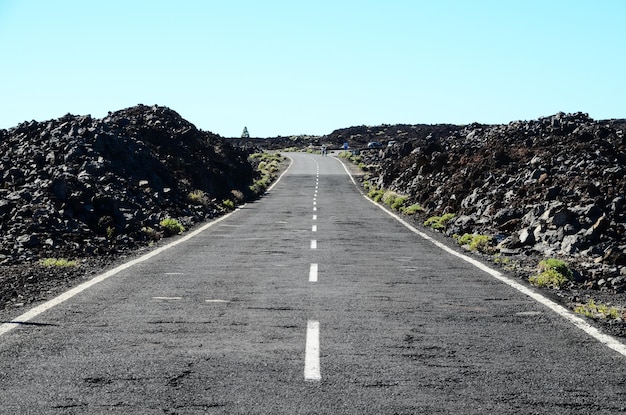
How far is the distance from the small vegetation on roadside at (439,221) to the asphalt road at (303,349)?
11.1 m

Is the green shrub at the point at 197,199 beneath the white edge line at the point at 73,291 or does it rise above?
beneath

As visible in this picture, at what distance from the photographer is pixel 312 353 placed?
6.31 meters

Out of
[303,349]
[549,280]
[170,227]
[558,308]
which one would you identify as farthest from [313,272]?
[170,227]

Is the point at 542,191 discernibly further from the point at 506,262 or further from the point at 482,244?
the point at 506,262

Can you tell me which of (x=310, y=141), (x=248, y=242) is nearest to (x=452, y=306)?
(x=248, y=242)

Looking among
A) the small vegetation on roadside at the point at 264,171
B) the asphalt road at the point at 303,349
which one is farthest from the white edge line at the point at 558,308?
the small vegetation on roadside at the point at 264,171

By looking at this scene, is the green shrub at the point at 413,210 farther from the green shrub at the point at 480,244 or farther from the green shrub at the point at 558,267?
the green shrub at the point at 558,267

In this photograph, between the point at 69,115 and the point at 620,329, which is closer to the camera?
the point at 620,329

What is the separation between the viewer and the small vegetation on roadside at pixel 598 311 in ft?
27.4

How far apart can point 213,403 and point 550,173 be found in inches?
794

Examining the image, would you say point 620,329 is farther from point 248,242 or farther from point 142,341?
point 248,242

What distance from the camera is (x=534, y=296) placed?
31.7 feet

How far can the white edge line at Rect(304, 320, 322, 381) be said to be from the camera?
5629 mm

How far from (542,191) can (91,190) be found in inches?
534
